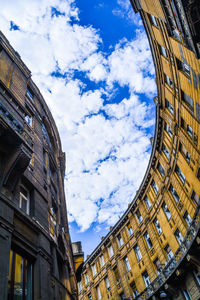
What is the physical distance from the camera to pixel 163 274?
73.5 feet

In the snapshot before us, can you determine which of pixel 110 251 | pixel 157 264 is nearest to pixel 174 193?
pixel 157 264

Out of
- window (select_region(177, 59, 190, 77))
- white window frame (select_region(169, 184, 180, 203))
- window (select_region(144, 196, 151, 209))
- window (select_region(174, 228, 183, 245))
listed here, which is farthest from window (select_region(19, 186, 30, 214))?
window (select_region(144, 196, 151, 209))

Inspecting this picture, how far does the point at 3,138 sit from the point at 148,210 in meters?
23.6

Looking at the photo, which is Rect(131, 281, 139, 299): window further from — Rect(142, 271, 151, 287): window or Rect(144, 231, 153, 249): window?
Rect(144, 231, 153, 249): window

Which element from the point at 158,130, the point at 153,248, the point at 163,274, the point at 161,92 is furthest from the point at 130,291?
the point at 161,92

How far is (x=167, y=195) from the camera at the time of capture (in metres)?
25.8

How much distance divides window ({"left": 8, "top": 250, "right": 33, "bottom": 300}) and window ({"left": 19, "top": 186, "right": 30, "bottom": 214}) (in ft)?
8.56

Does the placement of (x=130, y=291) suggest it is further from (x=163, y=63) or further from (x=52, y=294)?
(x=163, y=63)

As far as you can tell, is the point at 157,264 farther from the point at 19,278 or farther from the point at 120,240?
the point at 19,278

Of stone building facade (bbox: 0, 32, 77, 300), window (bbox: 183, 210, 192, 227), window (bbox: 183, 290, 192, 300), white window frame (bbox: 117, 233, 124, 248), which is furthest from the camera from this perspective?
white window frame (bbox: 117, 233, 124, 248)

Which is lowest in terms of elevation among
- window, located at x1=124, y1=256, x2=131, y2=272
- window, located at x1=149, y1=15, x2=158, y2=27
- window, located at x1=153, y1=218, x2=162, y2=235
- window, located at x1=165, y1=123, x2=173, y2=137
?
window, located at x1=124, y1=256, x2=131, y2=272

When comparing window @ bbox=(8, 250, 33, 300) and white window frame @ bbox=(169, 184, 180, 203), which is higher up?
white window frame @ bbox=(169, 184, 180, 203)

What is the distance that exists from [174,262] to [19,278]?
58.0 feet

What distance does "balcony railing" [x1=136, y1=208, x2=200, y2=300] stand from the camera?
61.7 ft
